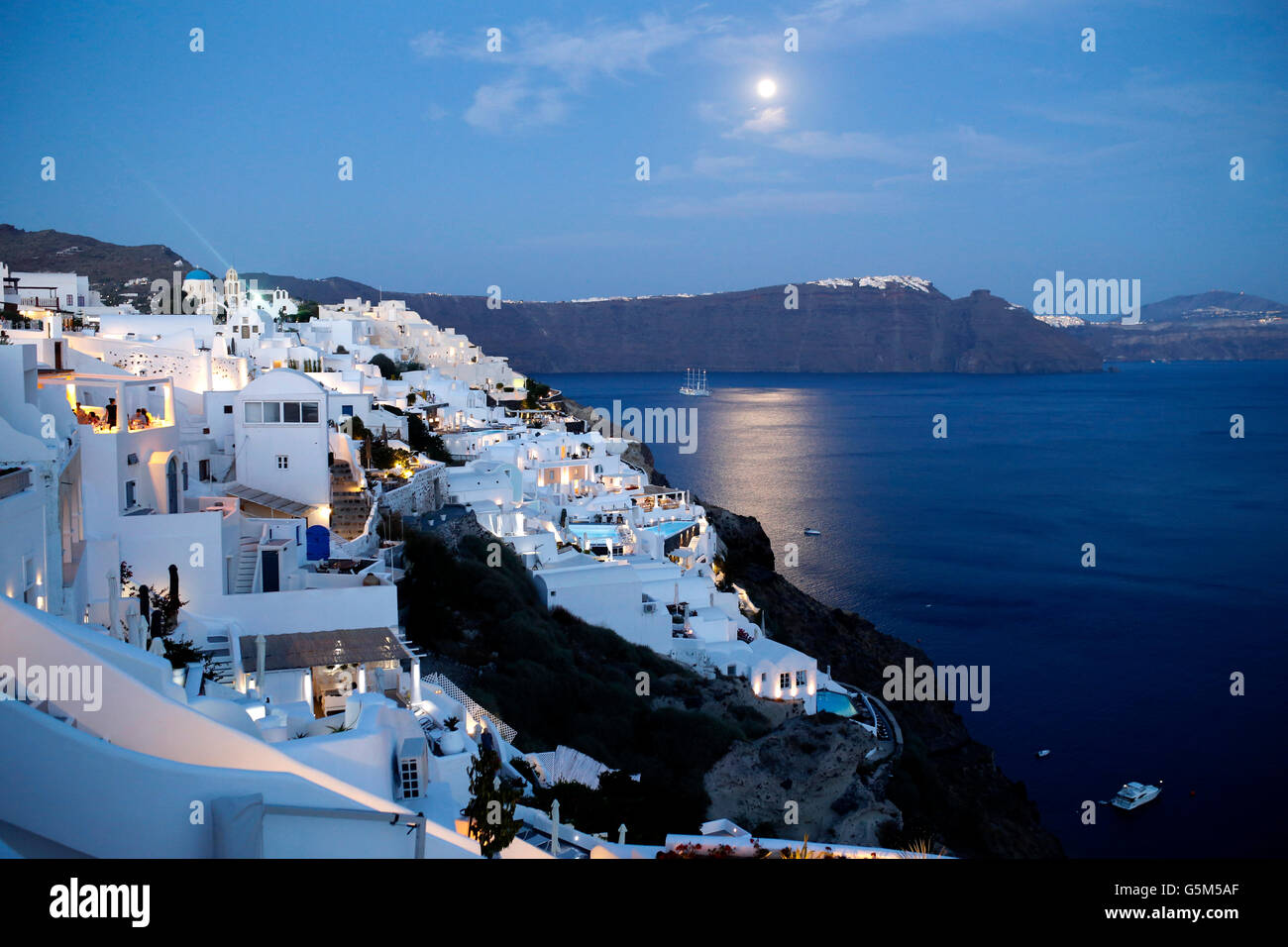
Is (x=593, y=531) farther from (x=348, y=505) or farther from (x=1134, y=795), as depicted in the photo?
(x=1134, y=795)

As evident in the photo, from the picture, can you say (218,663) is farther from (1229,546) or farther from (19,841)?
(1229,546)

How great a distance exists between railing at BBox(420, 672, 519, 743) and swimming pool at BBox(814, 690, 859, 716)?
5833 mm

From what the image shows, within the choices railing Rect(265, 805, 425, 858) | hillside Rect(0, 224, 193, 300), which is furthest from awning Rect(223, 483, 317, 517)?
hillside Rect(0, 224, 193, 300)

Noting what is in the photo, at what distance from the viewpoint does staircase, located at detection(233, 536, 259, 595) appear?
8320mm

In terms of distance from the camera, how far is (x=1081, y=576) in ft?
88.0

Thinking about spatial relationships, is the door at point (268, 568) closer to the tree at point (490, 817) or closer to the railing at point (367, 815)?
the tree at point (490, 817)

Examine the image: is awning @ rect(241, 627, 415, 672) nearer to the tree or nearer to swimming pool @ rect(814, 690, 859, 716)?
the tree

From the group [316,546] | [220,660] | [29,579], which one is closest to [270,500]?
[316,546]

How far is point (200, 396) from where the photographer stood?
13141mm

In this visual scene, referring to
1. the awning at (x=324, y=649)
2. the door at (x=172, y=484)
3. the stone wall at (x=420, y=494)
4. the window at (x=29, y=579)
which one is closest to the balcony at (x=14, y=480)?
the window at (x=29, y=579)
